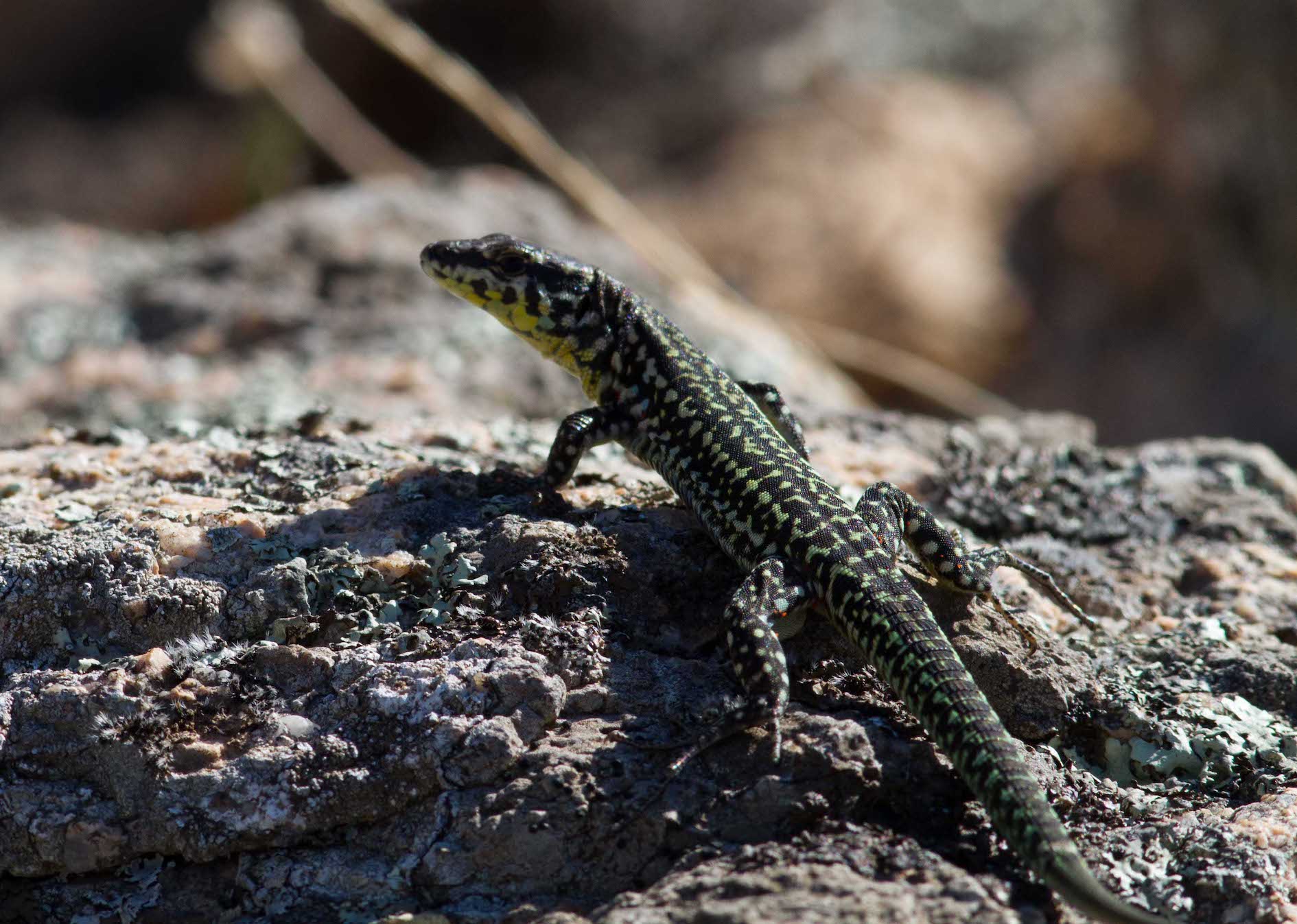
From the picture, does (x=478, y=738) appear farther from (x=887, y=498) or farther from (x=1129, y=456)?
(x=1129, y=456)

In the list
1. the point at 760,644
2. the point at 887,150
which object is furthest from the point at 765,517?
the point at 887,150

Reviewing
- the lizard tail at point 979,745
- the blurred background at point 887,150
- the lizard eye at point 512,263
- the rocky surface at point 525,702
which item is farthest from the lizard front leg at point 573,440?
the blurred background at point 887,150

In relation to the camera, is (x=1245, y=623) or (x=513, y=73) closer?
(x=1245, y=623)

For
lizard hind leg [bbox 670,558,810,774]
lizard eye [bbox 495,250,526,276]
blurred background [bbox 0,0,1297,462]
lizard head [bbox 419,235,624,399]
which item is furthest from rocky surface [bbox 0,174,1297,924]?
blurred background [bbox 0,0,1297,462]

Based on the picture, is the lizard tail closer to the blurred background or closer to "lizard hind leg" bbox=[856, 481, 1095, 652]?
"lizard hind leg" bbox=[856, 481, 1095, 652]

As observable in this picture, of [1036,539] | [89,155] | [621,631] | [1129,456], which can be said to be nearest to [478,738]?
[621,631]

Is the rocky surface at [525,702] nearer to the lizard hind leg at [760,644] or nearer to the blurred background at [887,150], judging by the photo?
the lizard hind leg at [760,644]

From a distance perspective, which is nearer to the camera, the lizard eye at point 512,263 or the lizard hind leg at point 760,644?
the lizard hind leg at point 760,644

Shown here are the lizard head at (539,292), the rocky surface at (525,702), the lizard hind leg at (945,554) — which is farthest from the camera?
the lizard head at (539,292)
